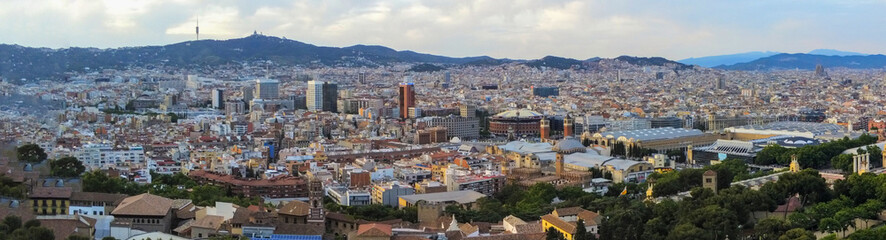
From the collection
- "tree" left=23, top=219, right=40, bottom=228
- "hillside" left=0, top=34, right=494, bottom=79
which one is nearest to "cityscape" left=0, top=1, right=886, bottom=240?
"tree" left=23, top=219, right=40, bottom=228

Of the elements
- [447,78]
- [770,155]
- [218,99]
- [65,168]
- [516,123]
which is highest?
[447,78]

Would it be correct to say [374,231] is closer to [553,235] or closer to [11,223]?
[553,235]

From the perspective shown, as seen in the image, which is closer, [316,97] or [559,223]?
[559,223]

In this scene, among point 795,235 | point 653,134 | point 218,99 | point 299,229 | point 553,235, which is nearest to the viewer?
point 795,235

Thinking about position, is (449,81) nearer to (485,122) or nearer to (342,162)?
(485,122)

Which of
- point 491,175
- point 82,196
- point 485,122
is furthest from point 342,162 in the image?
point 485,122

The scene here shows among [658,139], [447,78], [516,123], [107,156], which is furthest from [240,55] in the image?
[107,156]

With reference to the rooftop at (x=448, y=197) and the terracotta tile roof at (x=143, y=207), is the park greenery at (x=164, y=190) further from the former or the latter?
the rooftop at (x=448, y=197)
